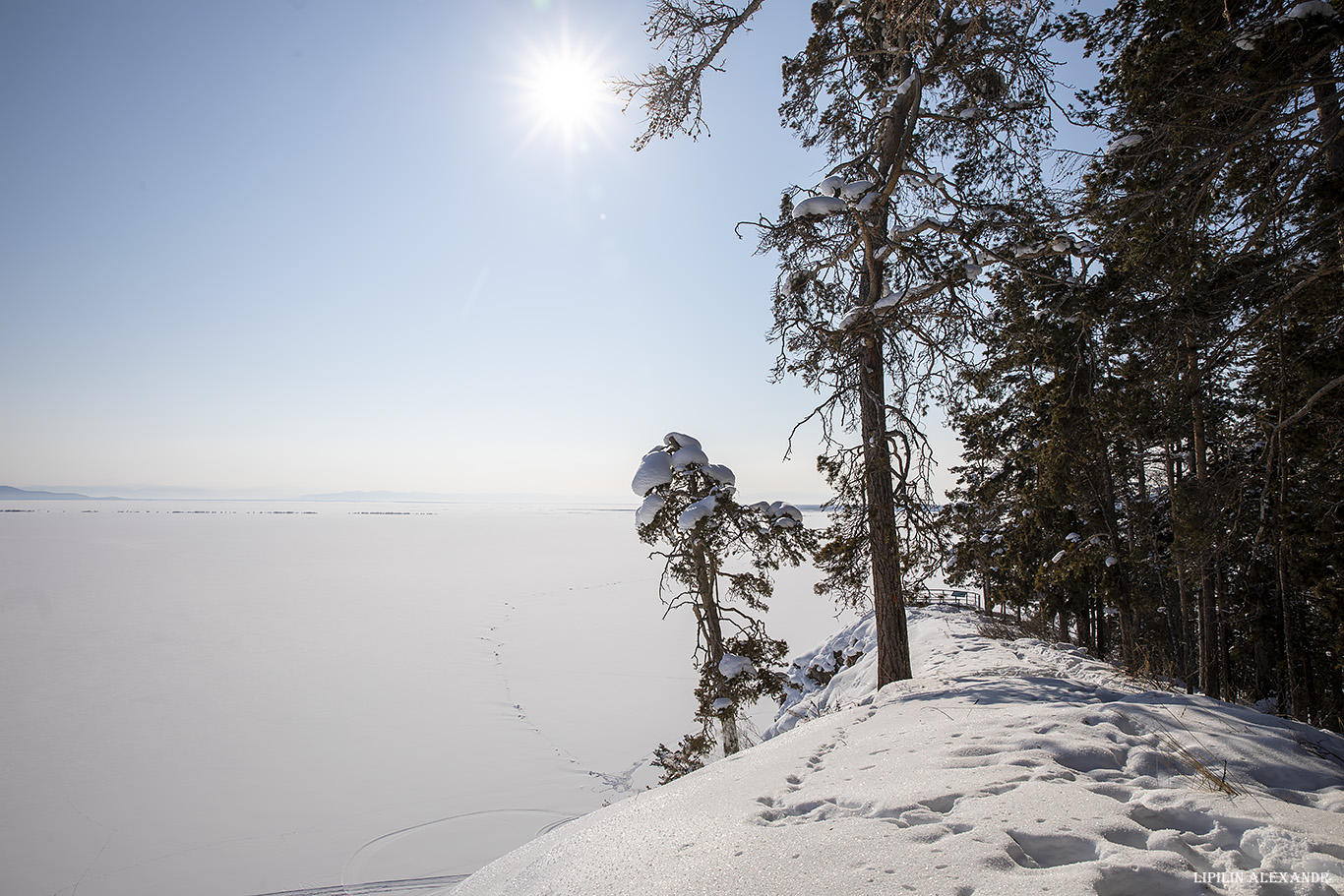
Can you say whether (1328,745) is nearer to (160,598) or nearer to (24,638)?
(24,638)

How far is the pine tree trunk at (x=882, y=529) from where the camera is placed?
812 centimetres

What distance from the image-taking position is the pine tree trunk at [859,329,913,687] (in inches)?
320

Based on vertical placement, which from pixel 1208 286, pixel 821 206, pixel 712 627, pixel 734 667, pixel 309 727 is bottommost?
pixel 309 727

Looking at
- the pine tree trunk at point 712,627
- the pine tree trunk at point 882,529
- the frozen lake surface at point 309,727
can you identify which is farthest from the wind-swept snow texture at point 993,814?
the frozen lake surface at point 309,727

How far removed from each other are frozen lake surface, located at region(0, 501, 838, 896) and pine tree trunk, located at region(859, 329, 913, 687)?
10311mm

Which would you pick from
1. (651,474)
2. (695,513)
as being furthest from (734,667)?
(651,474)

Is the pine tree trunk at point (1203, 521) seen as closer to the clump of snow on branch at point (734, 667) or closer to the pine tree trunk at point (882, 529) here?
the pine tree trunk at point (882, 529)

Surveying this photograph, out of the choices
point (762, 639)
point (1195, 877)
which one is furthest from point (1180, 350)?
point (762, 639)

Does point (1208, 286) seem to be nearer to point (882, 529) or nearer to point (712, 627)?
point (882, 529)

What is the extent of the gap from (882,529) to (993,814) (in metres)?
5.37

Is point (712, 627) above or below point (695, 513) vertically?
below

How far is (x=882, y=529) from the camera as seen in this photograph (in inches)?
323

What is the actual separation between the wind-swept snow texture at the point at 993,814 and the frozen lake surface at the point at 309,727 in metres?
11.0

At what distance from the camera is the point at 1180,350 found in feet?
19.6
